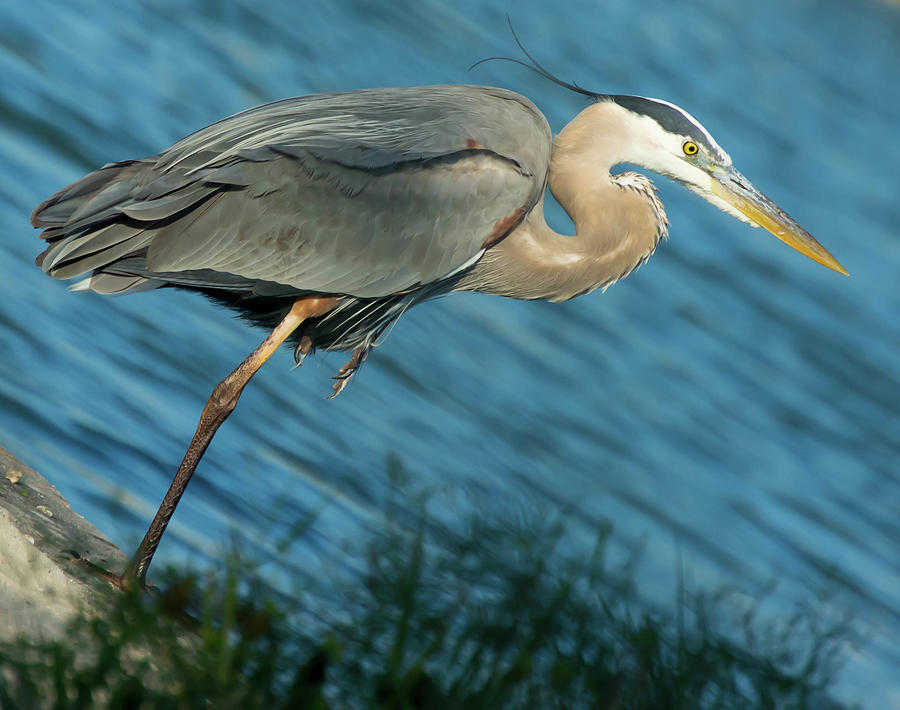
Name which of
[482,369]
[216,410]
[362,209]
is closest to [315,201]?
[362,209]

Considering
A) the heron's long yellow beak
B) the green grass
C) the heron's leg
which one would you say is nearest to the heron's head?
the heron's long yellow beak

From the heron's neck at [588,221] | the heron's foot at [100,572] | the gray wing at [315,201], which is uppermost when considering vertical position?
the heron's neck at [588,221]

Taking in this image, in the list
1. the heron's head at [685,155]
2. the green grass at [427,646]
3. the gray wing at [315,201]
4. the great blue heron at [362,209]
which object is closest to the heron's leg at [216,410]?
the great blue heron at [362,209]

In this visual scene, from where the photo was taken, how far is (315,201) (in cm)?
444

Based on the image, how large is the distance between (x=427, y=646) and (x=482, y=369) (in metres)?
5.54

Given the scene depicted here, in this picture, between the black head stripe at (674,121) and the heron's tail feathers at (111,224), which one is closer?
the heron's tail feathers at (111,224)

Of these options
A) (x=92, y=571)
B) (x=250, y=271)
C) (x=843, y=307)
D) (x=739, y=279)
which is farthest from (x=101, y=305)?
(x=843, y=307)

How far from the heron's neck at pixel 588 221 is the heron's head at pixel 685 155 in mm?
83

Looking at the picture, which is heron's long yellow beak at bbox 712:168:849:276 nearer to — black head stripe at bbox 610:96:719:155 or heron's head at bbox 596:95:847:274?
heron's head at bbox 596:95:847:274

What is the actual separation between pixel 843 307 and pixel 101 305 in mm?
8124

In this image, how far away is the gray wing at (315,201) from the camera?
4.24 m

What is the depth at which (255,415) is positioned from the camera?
6.25 meters

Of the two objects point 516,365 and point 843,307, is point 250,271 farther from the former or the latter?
point 843,307

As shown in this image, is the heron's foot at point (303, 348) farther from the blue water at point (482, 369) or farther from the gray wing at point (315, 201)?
the gray wing at point (315, 201)
